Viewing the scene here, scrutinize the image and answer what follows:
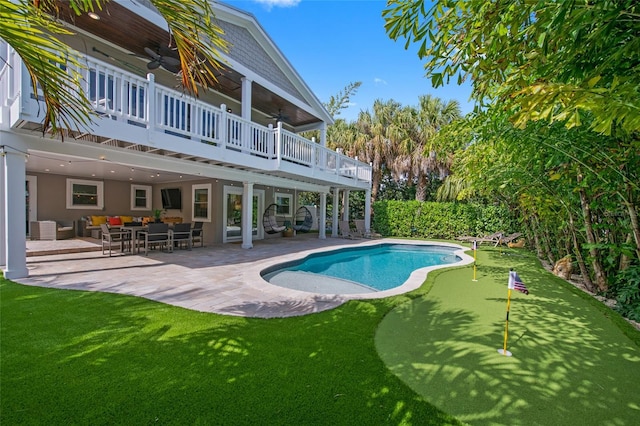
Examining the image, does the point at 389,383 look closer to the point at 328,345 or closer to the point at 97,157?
the point at 328,345

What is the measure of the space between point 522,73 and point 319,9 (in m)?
9.67

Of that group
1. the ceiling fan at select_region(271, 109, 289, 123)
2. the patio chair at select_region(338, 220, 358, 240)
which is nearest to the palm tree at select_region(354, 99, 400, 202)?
the patio chair at select_region(338, 220, 358, 240)

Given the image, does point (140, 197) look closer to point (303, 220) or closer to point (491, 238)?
point (303, 220)

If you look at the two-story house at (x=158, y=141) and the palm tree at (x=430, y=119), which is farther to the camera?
the palm tree at (x=430, y=119)

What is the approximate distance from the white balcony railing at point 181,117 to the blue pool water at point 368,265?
12.4 feet

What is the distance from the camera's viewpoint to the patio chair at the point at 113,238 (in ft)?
31.0

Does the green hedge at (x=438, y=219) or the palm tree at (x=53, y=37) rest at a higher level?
the palm tree at (x=53, y=37)

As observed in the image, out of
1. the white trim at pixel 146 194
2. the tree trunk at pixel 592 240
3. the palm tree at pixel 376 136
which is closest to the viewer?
the tree trunk at pixel 592 240

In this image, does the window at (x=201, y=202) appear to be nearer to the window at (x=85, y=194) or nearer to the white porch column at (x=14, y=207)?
the window at (x=85, y=194)

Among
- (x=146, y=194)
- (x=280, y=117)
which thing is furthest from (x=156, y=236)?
(x=280, y=117)

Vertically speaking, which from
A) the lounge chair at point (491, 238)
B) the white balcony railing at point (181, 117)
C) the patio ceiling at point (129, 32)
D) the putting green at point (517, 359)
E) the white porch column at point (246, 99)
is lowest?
the putting green at point (517, 359)

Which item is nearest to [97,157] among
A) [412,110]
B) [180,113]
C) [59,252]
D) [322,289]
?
[180,113]

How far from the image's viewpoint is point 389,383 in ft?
10.1

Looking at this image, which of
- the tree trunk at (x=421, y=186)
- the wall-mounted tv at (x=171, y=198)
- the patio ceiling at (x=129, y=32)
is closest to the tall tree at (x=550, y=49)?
the patio ceiling at (x=129, y=32)
